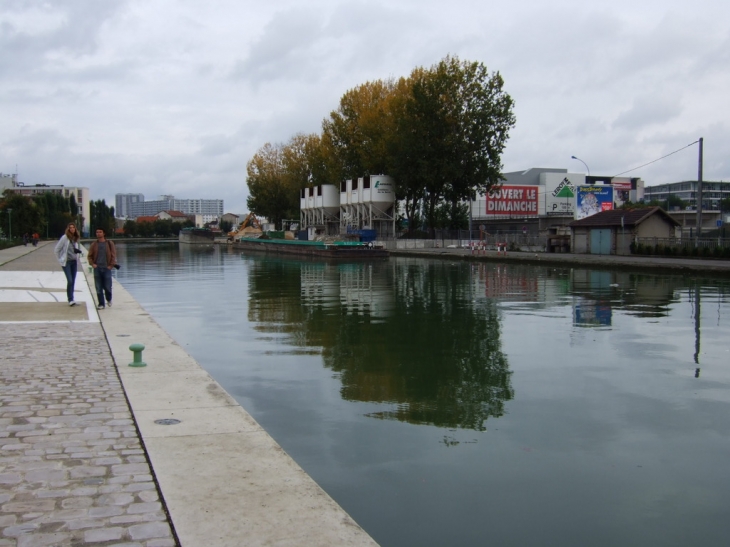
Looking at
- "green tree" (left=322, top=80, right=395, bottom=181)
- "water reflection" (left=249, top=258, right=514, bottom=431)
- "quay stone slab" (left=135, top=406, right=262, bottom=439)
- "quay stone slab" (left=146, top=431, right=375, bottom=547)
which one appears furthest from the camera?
"green tree" (left=322, top=80, right=395, bottom=181)

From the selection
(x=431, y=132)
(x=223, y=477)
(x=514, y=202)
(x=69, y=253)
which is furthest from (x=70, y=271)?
(x=514, y=202)

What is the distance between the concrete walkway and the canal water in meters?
0.58

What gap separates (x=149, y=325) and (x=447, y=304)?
8.51 meters

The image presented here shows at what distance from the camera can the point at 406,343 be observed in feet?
40.5

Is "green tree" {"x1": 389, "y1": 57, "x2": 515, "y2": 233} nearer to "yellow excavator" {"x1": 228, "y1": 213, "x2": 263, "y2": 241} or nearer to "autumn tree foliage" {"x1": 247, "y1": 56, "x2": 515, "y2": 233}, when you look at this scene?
"autumn tree foliage" {"x1": 247, "y1": 56, "x2": 515, "y2": 233}

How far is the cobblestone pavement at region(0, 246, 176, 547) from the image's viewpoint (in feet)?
13.6

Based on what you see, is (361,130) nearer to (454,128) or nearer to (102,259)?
(454,128)

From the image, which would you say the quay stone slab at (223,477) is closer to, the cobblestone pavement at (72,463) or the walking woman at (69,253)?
the cobblestone pavement at (72,463)

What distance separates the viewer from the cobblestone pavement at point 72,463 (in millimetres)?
4160

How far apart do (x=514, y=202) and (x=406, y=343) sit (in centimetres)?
8124

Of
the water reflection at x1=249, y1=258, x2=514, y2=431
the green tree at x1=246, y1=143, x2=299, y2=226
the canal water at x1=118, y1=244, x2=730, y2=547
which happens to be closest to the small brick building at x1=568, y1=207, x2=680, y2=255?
the water reflection at x1=249, y1=258, x2=514, y2=431

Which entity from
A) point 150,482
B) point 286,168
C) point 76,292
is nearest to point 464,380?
point 150,482

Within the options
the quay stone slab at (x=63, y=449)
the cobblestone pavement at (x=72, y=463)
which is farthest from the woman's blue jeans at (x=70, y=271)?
the cobblestone pavement at (x=72, y=463)

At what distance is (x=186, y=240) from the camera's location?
129 m
